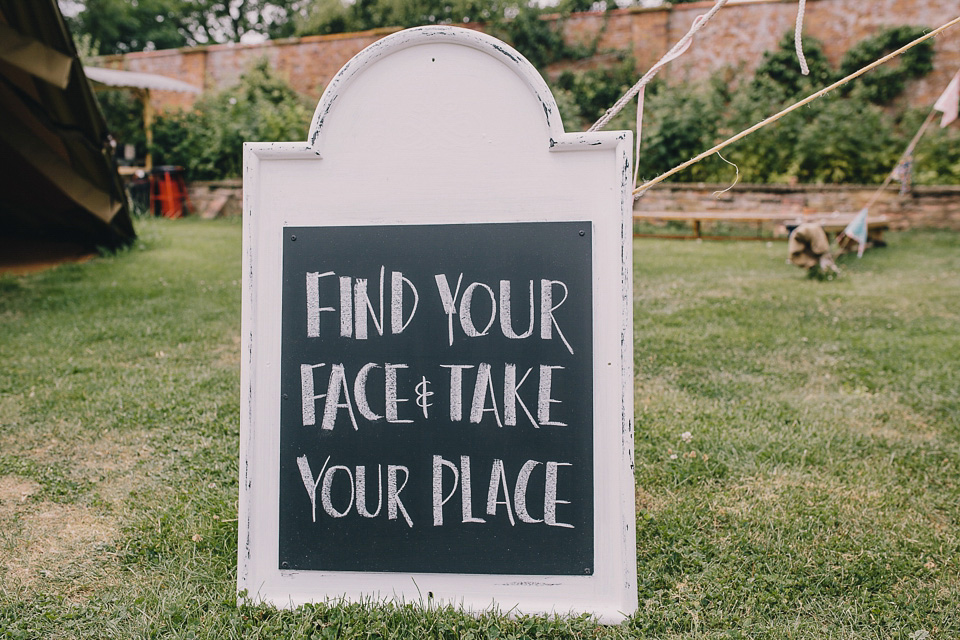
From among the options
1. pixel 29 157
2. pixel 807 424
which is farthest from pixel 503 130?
pixel 29 157

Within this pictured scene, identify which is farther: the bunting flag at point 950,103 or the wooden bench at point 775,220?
the wooden bench at point 775,220

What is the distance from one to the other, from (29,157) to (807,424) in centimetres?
585

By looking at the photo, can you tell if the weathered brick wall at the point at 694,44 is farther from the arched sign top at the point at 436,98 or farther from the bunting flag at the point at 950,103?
the arched sign top at the point at 436,98

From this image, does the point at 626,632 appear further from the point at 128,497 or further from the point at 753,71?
the point at 753,71

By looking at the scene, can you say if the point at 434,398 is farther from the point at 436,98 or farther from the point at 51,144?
the point at 51,144

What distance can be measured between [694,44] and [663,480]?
14.4m

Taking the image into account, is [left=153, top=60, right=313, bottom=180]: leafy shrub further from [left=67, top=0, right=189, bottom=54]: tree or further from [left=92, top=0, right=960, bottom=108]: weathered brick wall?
[left=67, top=0, right=189, bottom=54]: tree

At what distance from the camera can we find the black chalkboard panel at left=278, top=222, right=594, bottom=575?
1.66 meters

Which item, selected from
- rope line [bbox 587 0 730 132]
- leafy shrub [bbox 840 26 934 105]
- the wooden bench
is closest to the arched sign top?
rope line [bbox 587 0 730 132]

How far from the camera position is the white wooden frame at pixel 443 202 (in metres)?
1.61

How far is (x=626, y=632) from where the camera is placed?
1.65m

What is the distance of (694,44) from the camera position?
1483cm

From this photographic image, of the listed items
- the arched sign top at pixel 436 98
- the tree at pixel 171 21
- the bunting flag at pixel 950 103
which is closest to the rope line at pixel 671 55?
the arched sign top at pixel 436 98

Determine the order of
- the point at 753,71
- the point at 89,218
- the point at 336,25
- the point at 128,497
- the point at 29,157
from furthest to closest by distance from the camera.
→ 1. the point at 336,25
2. the point at 753,71
3. the point at 89,218
4. the point at 29,157
5. the point at 128,497
